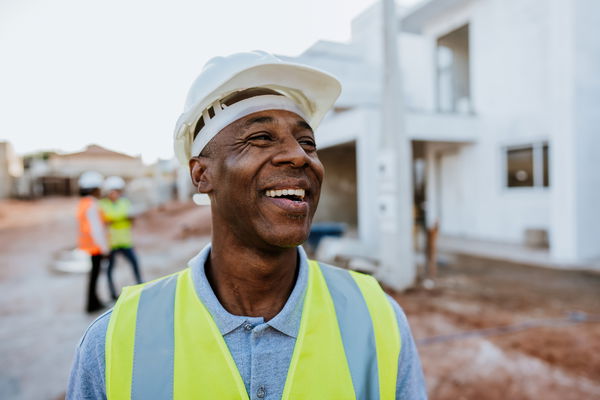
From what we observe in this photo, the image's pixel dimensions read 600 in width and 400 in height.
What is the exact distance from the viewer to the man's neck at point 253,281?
4.10ft

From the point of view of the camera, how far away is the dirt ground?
3.49 meters

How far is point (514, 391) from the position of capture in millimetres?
3312

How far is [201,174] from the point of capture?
4.39 ft

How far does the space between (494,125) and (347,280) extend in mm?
11982

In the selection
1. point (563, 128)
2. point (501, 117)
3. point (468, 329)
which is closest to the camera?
point (468, 329)

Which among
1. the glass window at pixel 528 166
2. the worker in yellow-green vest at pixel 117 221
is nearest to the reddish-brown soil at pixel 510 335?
the glass window at pixel 528 166

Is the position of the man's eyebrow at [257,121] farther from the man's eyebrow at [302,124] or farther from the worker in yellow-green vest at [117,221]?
the worker in yellow-green vest at [117,221]

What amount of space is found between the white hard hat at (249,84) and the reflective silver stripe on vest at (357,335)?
687 mm

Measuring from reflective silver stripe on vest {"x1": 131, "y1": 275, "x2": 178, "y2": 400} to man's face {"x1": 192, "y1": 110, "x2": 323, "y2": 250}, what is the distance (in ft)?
1.11

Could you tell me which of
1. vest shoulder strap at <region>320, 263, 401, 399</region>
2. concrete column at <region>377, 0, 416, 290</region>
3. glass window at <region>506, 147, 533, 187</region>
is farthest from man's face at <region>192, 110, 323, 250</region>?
glass window at <region>506, 147, 533, 187</region>

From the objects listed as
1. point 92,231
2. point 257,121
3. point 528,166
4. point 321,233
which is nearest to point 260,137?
point 257,121

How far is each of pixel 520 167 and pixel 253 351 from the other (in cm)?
1197

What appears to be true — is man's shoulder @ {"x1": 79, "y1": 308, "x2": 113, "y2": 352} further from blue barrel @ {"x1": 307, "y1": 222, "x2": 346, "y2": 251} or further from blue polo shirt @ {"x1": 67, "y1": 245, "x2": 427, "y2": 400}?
blue barrel @ {"x1": 307, "y1": 222, "x2": 346, "y2": 251}

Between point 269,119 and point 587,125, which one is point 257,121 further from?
point 587,125
